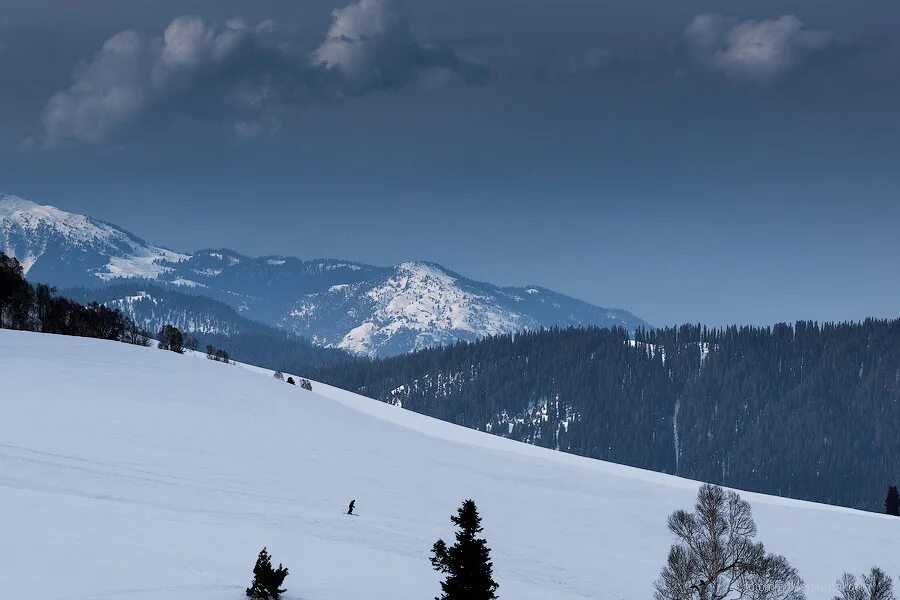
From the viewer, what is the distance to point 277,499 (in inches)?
2002

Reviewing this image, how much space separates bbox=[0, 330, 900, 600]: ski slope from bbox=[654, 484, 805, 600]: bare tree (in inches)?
246

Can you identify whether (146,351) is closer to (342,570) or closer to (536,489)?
(536,489)

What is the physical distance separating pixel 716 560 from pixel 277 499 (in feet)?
83.1

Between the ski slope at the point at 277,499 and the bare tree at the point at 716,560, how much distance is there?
624 cm

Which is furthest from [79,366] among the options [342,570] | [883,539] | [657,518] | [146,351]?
[883,539]

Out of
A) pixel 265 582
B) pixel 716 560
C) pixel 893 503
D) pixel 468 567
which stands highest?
pixel 893 503

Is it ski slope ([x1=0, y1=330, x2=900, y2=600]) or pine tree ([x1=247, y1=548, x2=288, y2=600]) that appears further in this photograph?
ski slope ([x1=0, y1=330, x2=900, y2=600])

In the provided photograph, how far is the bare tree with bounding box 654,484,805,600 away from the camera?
1462 inches

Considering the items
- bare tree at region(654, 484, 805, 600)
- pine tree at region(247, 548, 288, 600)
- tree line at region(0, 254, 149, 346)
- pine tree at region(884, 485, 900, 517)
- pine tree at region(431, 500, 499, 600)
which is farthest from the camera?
tree line at region(0, 254, 149, 346)

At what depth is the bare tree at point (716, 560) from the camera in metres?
37.1

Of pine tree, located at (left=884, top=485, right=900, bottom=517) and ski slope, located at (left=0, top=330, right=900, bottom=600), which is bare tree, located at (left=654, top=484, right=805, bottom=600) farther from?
pine tree, located at (left=884, top=485, right=900, bottom=517)

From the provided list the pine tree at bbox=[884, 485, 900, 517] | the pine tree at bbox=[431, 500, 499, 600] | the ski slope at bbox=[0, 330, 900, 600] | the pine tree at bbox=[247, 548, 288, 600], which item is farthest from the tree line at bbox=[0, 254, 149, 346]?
the pine tree at bbox=[431, 500, 499, 600]

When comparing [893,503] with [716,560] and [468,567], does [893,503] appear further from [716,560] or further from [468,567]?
[468,567]

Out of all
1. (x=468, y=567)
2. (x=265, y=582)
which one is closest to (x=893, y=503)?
(x=468, y=567)
